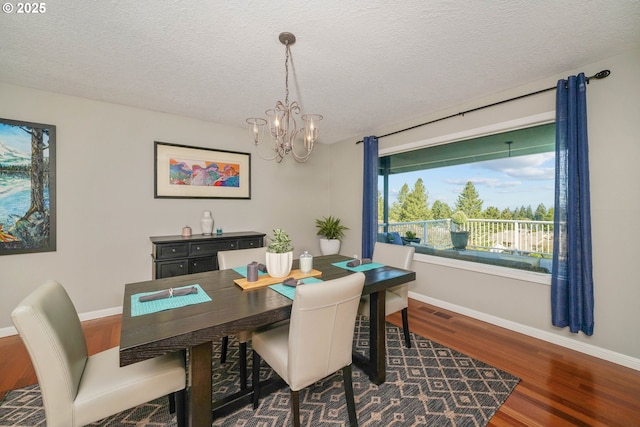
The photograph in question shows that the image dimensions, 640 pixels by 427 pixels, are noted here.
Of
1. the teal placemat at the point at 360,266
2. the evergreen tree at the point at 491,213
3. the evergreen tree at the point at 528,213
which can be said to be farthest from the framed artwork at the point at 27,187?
the evergreen tree at the point at 528,213

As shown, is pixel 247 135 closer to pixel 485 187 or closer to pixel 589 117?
pixel 485 187

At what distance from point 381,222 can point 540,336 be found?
2.41 meters

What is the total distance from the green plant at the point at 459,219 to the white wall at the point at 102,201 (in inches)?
126

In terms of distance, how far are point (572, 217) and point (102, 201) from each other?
4.84 metres

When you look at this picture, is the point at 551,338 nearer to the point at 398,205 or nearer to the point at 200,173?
the point at 398,205

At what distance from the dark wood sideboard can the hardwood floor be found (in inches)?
31.3

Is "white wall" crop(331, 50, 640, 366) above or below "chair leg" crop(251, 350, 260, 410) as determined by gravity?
above

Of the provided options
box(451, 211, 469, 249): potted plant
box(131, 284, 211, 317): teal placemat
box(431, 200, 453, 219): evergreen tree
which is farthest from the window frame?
box(131, 284, 211, 317): teal placemat

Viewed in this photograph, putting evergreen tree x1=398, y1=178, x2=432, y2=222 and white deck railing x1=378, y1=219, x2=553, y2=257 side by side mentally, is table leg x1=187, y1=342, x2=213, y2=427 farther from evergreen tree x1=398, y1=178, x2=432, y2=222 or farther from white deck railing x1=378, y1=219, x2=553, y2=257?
evergreen tree x1=398, y1=178, x2=432, y2=222

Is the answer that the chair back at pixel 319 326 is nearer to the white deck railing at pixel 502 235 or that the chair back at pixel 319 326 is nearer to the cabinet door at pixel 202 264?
the cabinet door at pixel 202 264

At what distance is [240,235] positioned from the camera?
11.8ft

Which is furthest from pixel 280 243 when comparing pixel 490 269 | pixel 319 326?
pixel 490 269

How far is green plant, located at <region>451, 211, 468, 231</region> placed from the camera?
3471 mm

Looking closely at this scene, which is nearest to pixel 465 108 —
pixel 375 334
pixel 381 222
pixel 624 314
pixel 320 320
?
pixel 381 222
